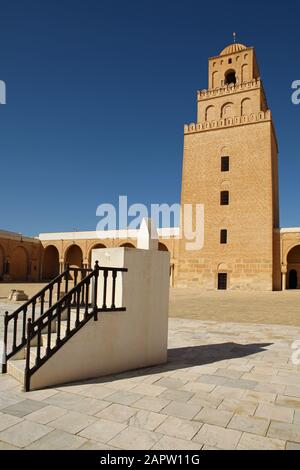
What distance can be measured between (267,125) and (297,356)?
23.0m

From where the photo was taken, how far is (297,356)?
19.2 ft

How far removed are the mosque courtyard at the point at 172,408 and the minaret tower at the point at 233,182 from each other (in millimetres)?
19869

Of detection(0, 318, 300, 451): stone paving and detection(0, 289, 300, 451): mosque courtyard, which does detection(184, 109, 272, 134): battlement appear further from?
detection(0, 318, 300, 451): stone paving

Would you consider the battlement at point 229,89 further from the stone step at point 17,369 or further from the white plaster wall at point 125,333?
the stone step at point 17,369

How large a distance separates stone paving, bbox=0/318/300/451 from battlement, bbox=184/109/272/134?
23.8 meters

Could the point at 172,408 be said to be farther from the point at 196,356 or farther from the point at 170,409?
the point at 196,356

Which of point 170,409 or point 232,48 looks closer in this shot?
point 170,409

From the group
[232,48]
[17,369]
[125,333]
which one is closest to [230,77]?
[232,48]

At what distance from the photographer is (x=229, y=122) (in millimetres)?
27062

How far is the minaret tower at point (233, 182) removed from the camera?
82.0ft

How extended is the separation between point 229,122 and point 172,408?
86.8ft

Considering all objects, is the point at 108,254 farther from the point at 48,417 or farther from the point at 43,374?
the point at 48,417
